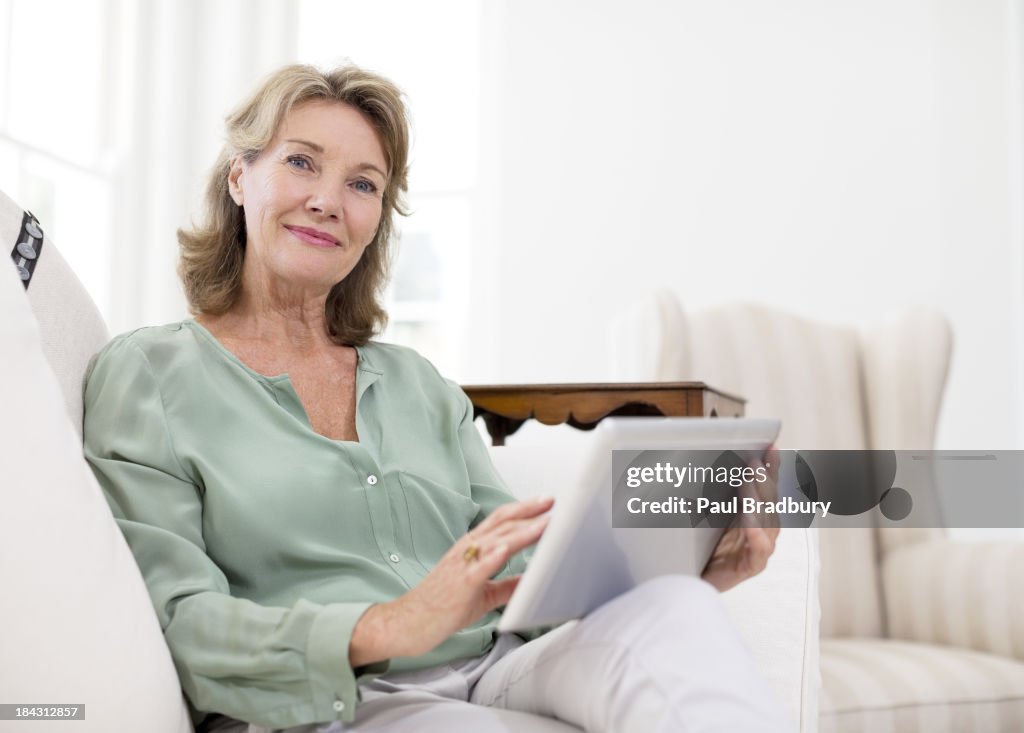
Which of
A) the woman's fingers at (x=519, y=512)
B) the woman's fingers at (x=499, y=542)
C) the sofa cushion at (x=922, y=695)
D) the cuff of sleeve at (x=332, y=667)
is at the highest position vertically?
the woman's fingers at (x=519, y=512)

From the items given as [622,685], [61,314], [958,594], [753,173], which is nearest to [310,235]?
[61,314]

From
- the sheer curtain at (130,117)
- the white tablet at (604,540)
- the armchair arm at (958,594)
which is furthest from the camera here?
the sheer curtain at (130,117)

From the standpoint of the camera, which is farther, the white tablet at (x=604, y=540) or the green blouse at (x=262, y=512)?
the green blouse at (x=262, y=512)

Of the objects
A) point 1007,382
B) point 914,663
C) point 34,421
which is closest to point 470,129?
point 1007,382

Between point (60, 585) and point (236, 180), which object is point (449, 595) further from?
point (236, 180)

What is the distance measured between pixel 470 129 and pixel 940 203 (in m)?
1.75

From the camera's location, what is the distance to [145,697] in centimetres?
82

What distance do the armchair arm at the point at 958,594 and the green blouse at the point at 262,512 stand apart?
1.02 meters

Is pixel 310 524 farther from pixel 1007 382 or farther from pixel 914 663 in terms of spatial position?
pixel 1007 382

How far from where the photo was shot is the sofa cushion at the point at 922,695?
4.90 feet

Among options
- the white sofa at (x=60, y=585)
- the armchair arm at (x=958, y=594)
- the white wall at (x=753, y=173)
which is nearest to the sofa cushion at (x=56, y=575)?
the white sofa at (x=60, y=585)

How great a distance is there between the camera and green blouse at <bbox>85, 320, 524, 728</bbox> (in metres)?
0.88

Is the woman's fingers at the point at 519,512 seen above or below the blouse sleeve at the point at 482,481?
above

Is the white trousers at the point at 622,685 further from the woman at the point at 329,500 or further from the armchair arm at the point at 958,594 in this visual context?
the armchair arm at the point at 958,594
